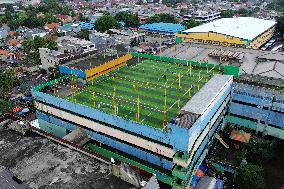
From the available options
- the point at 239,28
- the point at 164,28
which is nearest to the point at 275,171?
the point at 239,28

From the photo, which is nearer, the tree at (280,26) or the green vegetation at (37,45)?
the green vegetation at (37,45)

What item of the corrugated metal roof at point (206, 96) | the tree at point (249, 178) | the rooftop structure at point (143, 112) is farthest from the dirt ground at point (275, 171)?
the corrugated metal roof at point (206, 96)

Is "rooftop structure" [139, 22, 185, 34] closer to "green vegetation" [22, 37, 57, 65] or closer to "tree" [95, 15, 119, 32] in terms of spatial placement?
"tree" [95, 15, 119, 32]

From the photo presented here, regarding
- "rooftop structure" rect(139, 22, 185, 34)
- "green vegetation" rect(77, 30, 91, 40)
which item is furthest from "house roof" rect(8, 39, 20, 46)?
"rooftop structure" rect(139, 22, 185, 34)

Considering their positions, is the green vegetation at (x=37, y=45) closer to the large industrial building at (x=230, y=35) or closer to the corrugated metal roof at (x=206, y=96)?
the large industrial building at (x=230, y=35)

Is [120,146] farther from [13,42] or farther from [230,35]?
[13,42]
